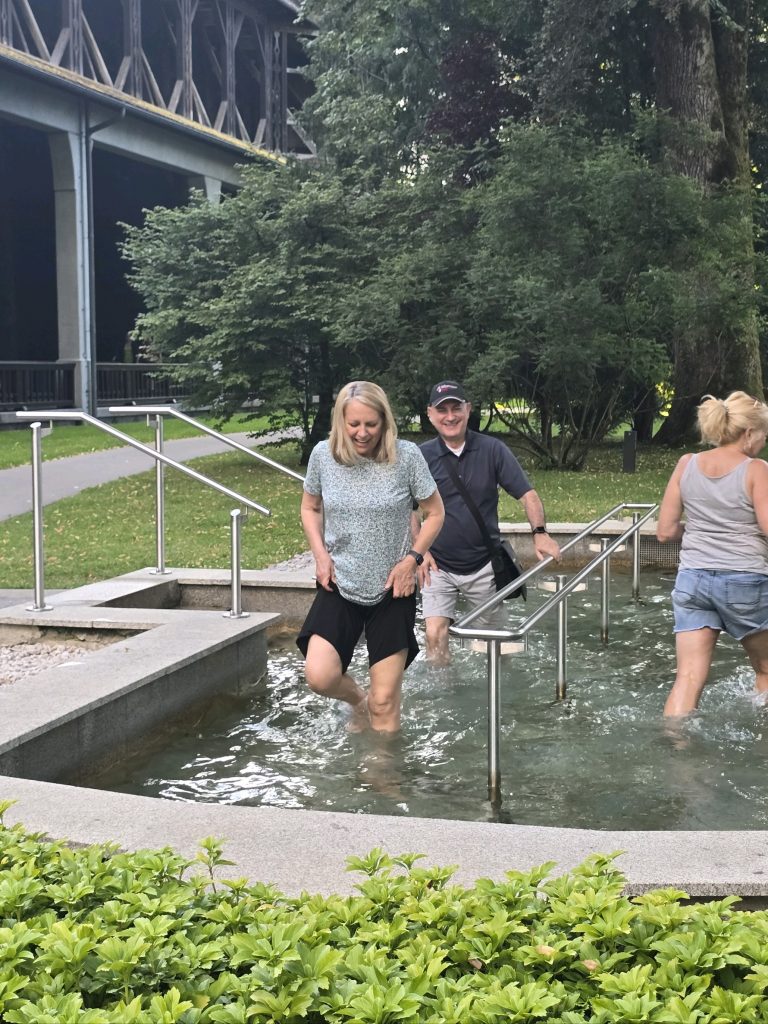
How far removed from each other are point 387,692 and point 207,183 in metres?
29.9

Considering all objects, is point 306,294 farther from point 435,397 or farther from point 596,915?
point 596,915

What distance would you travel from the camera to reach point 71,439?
25781mm

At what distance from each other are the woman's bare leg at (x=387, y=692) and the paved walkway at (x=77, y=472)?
10.3 metres

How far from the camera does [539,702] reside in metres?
7.56

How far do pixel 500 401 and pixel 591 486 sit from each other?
10.0 feet

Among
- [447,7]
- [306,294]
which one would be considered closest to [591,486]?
[306,294]

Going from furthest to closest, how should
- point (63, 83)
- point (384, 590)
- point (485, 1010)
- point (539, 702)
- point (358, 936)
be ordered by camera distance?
point (63, 83)
point (539, 702)
point (384, 590)
point (358, 936)
point (485, 1010)

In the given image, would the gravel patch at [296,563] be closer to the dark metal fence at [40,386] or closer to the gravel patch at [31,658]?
the gravel patch at [31,658]

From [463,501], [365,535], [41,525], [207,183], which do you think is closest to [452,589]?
[463,501]

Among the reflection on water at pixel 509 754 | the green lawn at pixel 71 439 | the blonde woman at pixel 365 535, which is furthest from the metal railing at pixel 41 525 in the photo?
the green lawn at pixel 71 439

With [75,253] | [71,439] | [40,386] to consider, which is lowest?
[71,439]

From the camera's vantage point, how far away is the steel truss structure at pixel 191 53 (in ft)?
95.8

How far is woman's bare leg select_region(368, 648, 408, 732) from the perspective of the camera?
5.87m

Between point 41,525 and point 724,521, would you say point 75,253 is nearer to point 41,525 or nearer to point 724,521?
point 41,525
